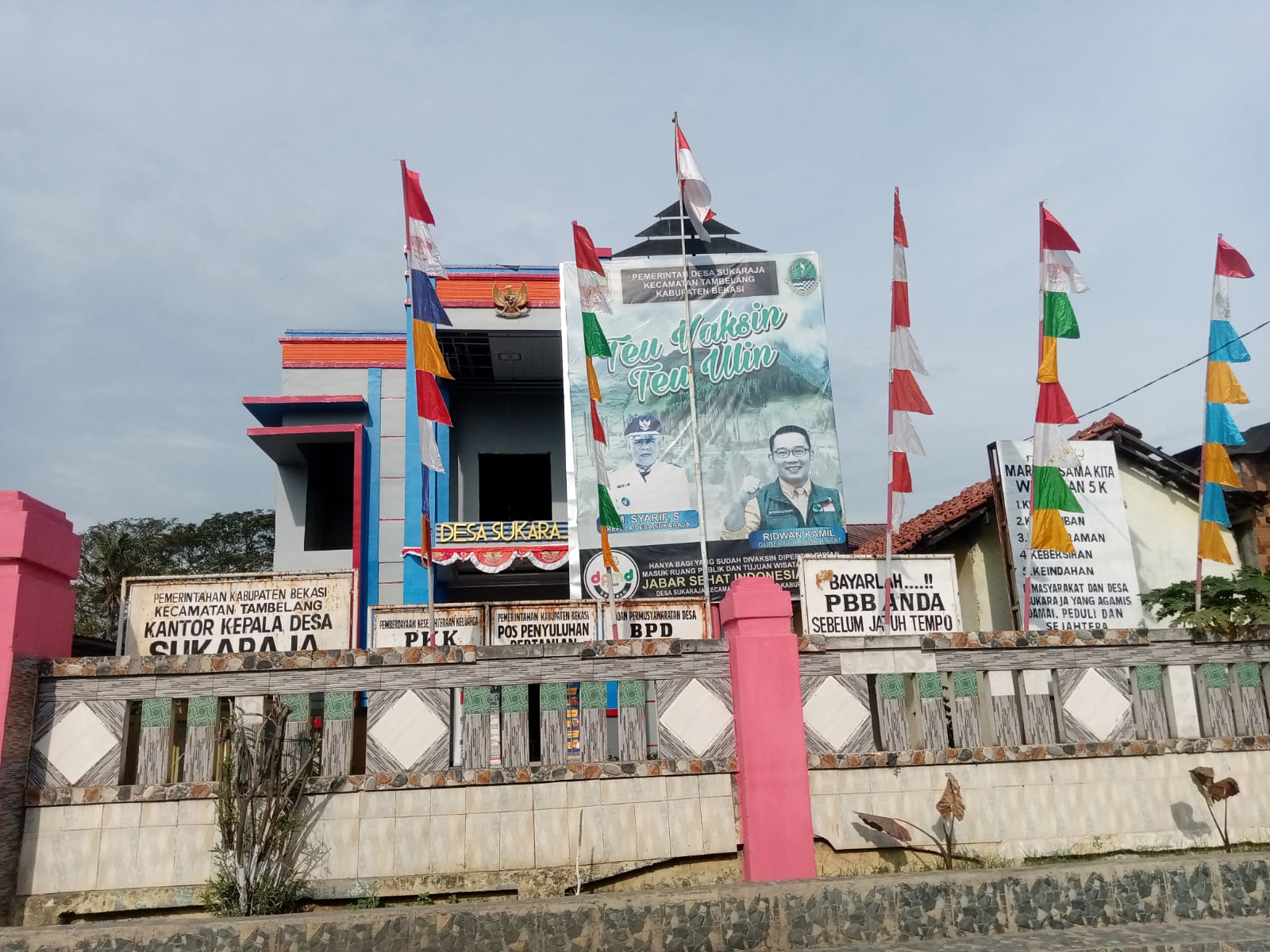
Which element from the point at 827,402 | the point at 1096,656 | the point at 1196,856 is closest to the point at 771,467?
the point at 827,402

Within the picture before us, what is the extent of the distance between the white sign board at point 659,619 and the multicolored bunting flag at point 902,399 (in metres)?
Result: 2.98

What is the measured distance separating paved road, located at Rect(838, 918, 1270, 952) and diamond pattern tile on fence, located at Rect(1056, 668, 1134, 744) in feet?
5.51

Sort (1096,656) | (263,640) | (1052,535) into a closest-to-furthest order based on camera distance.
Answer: (1096,656) → (263,640) → (1052,535)

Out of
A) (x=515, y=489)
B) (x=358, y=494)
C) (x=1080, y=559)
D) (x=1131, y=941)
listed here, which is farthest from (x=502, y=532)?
(x=1131, y=941)

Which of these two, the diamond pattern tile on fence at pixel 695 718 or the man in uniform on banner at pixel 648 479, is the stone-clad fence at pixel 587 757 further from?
the man in uniform on banner at pixel 648 479

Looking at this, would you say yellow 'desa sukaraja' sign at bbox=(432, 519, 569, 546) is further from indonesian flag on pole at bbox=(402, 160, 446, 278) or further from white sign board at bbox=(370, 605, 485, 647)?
indonesian flag on pole at bbox=(402, 160, 446, 278)

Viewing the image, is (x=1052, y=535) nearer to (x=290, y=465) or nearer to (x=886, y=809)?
(x=886, y=809)

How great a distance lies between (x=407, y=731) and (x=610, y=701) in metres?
1.86

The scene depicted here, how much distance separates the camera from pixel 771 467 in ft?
61.3

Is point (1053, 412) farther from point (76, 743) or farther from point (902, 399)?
point (76, 743)

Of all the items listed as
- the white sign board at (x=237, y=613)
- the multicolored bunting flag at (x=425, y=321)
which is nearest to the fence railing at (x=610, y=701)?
the multicolored bunting flag at (x=425, y=321)

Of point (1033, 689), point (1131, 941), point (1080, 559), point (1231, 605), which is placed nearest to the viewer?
point (1131, 941)

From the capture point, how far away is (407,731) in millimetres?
7879

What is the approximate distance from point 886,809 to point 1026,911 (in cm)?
127
